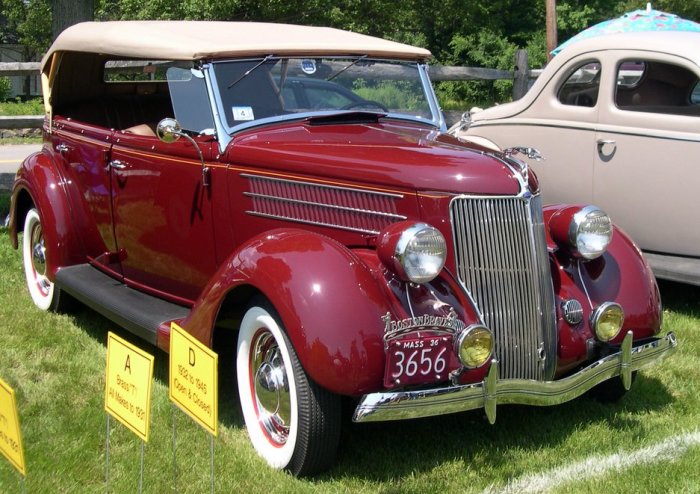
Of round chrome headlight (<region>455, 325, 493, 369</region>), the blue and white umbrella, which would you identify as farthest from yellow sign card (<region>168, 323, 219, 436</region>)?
the blue and white umbrella

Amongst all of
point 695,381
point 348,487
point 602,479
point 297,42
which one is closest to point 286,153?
point 297,42

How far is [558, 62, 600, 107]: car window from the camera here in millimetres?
6395

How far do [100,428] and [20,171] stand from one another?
256 centimetres

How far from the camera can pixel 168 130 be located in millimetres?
4191

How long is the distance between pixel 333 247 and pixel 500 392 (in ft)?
2.86

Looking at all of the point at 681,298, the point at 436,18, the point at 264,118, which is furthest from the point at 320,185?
the point at 436,18

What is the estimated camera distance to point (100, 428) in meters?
4.04

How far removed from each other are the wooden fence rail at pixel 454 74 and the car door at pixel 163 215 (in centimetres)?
433

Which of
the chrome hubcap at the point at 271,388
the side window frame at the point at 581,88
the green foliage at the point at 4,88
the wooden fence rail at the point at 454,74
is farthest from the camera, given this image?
the green foliage at the point at 4,88

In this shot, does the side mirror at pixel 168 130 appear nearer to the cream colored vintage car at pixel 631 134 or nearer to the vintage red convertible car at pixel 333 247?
the vintage red convertible car at pixel 333 247

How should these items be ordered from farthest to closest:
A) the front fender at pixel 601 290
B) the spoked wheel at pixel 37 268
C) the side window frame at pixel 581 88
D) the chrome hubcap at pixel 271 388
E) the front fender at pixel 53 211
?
the side window frame at pixel 581 88
the spoked wheel at pixel 37 268
the front fender at pixel 53 211
the front fender at pixel 601 290
the chrome hubcap at pixel 271 388

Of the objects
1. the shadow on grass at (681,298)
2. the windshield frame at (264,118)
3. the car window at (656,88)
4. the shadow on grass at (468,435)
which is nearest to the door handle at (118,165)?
the windshield frame at (264,118)

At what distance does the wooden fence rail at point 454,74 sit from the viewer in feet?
28.9

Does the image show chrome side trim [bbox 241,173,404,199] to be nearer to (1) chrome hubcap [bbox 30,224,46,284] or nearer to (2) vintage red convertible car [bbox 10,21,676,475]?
(2) vintage red convertible car [bbox 10,21,676,475]
